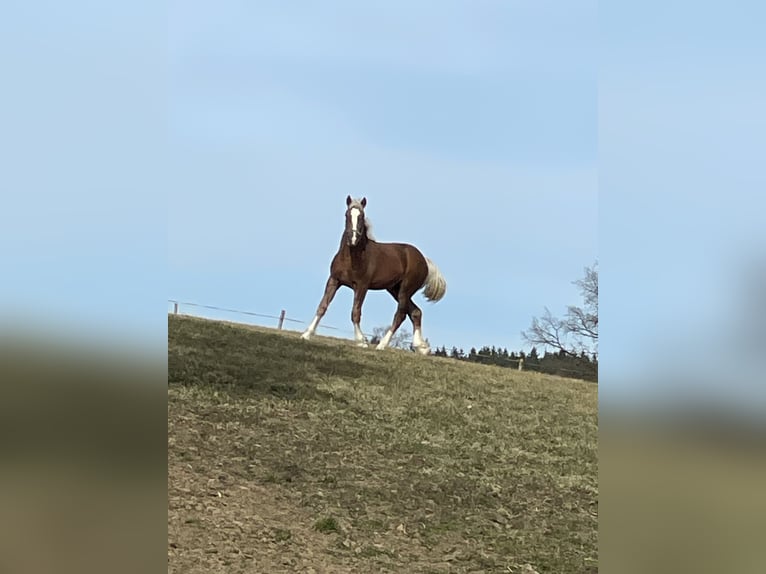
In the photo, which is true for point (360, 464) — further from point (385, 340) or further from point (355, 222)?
point (385, 340)

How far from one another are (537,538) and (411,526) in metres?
0.62

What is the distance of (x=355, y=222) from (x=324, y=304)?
88 cm

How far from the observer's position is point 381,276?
20.1 ft

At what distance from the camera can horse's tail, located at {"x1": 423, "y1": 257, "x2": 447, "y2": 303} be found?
584 centimetres

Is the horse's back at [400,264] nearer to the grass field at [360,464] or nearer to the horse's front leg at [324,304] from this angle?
the horse's front leg at [324,304]

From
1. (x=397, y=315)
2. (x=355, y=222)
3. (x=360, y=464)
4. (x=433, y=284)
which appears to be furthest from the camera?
(x=397, y=315)

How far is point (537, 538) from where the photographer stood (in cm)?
407

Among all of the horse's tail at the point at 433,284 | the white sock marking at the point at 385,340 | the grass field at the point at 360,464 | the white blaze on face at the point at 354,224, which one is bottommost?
the grass field at the point at 360,464

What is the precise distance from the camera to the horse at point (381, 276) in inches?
228

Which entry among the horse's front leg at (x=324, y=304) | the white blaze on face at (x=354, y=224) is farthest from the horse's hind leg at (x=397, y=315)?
the white blaze on face at (x=354, y=224)

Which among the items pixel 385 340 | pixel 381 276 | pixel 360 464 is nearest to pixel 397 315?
pixel 385 340

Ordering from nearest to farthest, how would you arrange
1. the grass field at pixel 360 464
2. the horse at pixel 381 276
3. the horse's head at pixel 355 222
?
the grass field at pixel 360 464 < the horse's head at pixel 355 222 < the horse at pixel 381 276
